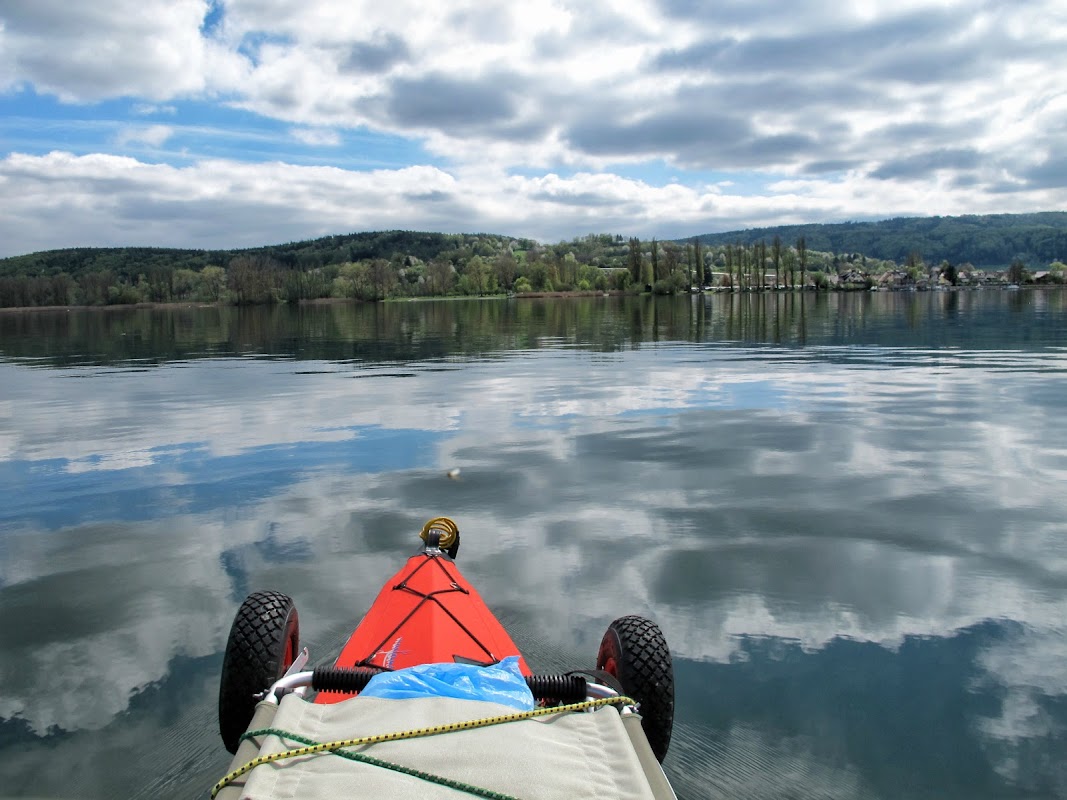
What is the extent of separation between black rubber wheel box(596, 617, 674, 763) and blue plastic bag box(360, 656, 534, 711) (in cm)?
118

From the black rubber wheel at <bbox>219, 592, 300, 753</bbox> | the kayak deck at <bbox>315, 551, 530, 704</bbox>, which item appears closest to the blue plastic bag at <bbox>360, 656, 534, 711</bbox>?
the kayak deck at <bbox>315, 551, 530, 704</bbox>

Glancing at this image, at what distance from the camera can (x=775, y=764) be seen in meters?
5.50

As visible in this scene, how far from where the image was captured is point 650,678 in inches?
202

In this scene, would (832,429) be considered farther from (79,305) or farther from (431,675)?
(79,305)

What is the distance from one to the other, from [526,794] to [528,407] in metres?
17.7

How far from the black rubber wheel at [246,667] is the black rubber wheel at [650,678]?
2.39 metres

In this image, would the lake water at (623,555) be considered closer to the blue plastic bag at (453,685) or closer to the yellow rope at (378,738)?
the blue plastic bag at (453,685)

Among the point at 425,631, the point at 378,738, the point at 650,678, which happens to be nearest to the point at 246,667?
the point at 425,631

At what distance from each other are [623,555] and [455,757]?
22.2 feet

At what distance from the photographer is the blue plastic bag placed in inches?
151

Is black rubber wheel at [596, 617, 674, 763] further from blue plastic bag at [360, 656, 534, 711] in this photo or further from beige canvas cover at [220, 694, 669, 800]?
beige canvas cover at [220, 694, 669, 800]

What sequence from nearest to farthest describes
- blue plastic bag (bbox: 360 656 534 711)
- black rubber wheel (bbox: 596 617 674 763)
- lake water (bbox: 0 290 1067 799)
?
blue plastic bag (bbox: 360 656 534 711) → black rubber wheel (bbox: 596 617 674 763) → lake water (bbox: 0 290 1067 799)

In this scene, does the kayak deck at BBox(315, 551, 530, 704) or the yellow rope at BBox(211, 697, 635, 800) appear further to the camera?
the kayak deck at BBox(315, 551, 530, 704)

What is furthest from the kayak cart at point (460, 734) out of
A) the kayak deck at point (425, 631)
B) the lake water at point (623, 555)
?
the lake water at point (623, 555)
